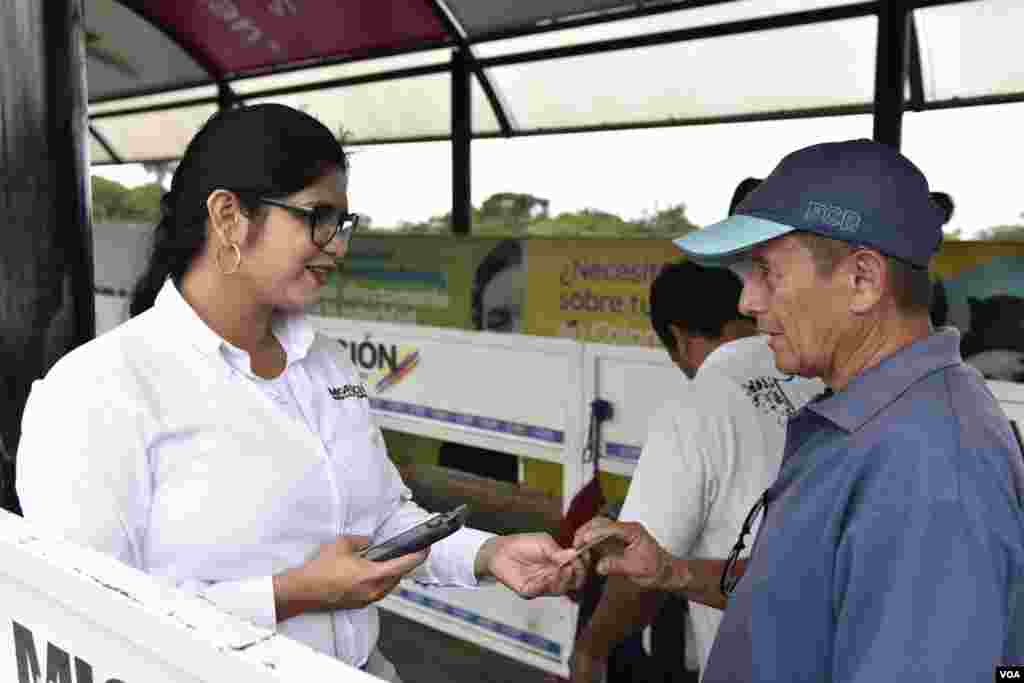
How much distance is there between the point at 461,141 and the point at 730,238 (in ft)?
18.9

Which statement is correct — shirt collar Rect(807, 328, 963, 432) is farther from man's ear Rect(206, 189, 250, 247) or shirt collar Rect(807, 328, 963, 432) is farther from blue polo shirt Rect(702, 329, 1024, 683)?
man's ear Rect(206, 189, 250, 247)

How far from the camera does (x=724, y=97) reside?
6.85 meters

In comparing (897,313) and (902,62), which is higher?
(902,62)

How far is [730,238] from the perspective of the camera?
63.0 inches

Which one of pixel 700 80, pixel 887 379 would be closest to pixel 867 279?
pixel 887 379

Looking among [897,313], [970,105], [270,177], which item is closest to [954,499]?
[897,313]

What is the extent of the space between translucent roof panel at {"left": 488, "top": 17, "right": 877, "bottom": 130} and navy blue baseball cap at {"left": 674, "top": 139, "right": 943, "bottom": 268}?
13.4ft

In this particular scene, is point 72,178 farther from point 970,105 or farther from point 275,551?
point 970,105

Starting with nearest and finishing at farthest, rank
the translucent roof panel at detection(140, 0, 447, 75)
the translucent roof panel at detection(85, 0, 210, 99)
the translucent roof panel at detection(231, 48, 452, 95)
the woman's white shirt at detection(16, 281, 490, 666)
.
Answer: the woman's white shirt at detection(16, 281, 490, 666), the translucent roof panel at detection(140, 0, 447, 75), the translucent roof panel at detection(231, 48, 452, 95), the translucent roof panel at detection(85, 0, 210, 99)

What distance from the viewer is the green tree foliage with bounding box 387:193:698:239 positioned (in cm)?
825

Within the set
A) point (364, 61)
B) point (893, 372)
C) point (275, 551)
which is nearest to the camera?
point (893, 372)

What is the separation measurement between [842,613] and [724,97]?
237 inches

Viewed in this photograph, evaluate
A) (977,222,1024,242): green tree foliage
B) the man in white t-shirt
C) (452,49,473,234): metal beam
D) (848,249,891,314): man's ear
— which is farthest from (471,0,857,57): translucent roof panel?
(848,249,891,314): man's ear

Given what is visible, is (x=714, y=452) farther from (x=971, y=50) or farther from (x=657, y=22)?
(x=657, y=22)
